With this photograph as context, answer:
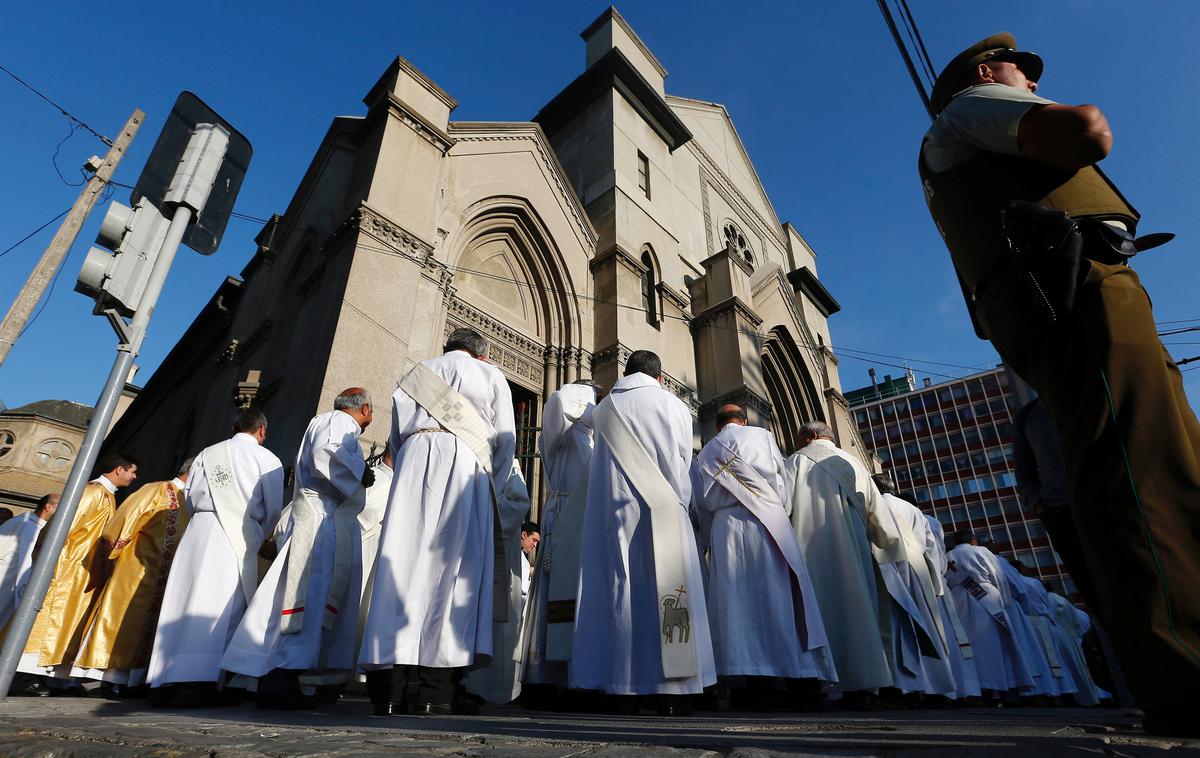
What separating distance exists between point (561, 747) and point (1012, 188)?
1.88m

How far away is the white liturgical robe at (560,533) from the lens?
3.70 meters

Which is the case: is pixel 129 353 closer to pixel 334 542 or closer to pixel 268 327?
pixel 334 542

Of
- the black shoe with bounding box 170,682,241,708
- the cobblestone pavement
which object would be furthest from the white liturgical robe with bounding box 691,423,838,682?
the black shoe with bounding box 170,682,241,708

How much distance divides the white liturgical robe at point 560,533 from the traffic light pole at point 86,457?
2362 millimetres

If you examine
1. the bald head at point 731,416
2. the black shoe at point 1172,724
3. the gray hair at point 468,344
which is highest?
the gray hair at point 468,344

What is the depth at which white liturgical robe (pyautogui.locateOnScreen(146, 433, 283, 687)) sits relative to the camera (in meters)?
3.85

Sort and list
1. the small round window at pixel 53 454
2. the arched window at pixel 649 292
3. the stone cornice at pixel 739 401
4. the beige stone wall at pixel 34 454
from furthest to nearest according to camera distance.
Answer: the small round window at pixel 53 454
the beige stone wall at pixel 34 454
the arched window at pixel 649 292
the stone cornice at pixel 739 401

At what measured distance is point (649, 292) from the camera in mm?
13945

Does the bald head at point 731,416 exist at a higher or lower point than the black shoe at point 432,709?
higher

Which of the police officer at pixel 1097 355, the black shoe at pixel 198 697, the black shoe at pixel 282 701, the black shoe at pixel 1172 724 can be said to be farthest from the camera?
the black shoe at pixel 198 697

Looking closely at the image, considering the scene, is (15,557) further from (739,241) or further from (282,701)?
(739,241)

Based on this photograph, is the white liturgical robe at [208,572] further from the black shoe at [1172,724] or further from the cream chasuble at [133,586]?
the black shoe at [1172,724]

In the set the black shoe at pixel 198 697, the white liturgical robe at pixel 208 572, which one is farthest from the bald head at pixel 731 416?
the black shoe at pixel 198 697

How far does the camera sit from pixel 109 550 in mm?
4910
